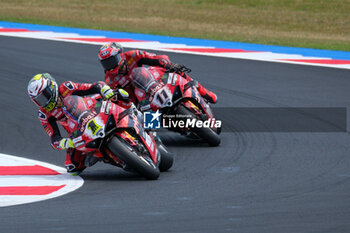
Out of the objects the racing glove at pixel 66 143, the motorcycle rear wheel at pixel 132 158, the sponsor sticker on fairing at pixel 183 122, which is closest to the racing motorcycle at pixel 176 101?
the sponsor sticker on fairing at pixel 183 122

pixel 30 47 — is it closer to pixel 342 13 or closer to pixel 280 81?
pixel 280 81

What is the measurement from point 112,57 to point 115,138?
252cm

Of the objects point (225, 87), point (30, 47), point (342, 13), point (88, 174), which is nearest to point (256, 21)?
point (342, 13)

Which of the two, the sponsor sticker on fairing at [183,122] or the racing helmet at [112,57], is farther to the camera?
the racing helmet at [112,57]

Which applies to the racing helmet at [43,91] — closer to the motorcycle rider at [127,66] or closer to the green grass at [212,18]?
the motorcycle rider at [127,66]

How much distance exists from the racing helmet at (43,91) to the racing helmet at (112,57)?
2.00 metres

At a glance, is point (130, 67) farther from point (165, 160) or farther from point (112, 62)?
point (165, 160)

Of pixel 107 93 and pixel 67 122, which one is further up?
pixel 107 93

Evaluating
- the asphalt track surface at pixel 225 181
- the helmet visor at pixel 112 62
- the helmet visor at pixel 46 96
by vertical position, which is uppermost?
the helmet visor at pixel 112 62

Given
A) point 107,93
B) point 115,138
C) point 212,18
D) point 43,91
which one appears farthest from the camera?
point 212,18

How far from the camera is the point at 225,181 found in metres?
9.02

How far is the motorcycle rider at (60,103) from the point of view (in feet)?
30.1

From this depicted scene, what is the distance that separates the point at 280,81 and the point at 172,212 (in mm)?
8698

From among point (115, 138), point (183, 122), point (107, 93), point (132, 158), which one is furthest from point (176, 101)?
point (132, 158)
